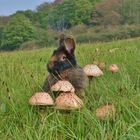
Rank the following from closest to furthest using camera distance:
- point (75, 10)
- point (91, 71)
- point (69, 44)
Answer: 1. point (69, 44)
2. point (91, 71)
3. point (75, 10)

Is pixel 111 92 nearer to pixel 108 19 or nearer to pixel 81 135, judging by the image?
pixel 81 135

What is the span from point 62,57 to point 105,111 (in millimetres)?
626

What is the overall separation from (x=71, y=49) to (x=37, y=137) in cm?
76

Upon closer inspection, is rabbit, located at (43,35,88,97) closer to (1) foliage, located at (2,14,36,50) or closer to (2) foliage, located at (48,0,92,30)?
(1) foliage, located at (2,14,36,50)

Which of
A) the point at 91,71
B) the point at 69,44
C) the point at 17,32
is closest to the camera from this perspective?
the point at 69,44

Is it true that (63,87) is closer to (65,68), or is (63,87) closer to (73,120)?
(73,120)

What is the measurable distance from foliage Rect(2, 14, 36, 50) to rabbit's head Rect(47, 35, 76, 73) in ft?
113

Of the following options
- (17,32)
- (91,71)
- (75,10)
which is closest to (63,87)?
(91,71)

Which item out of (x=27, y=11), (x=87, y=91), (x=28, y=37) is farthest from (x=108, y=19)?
(x=87, y=91)

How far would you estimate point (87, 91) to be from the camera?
Answer: 2426mm

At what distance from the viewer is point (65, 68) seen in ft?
7.97

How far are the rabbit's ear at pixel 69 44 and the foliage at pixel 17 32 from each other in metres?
34.4

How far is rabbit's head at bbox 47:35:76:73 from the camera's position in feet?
7.60

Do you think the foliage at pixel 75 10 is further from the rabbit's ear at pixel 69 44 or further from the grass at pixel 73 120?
the grass at pixel 73 120
